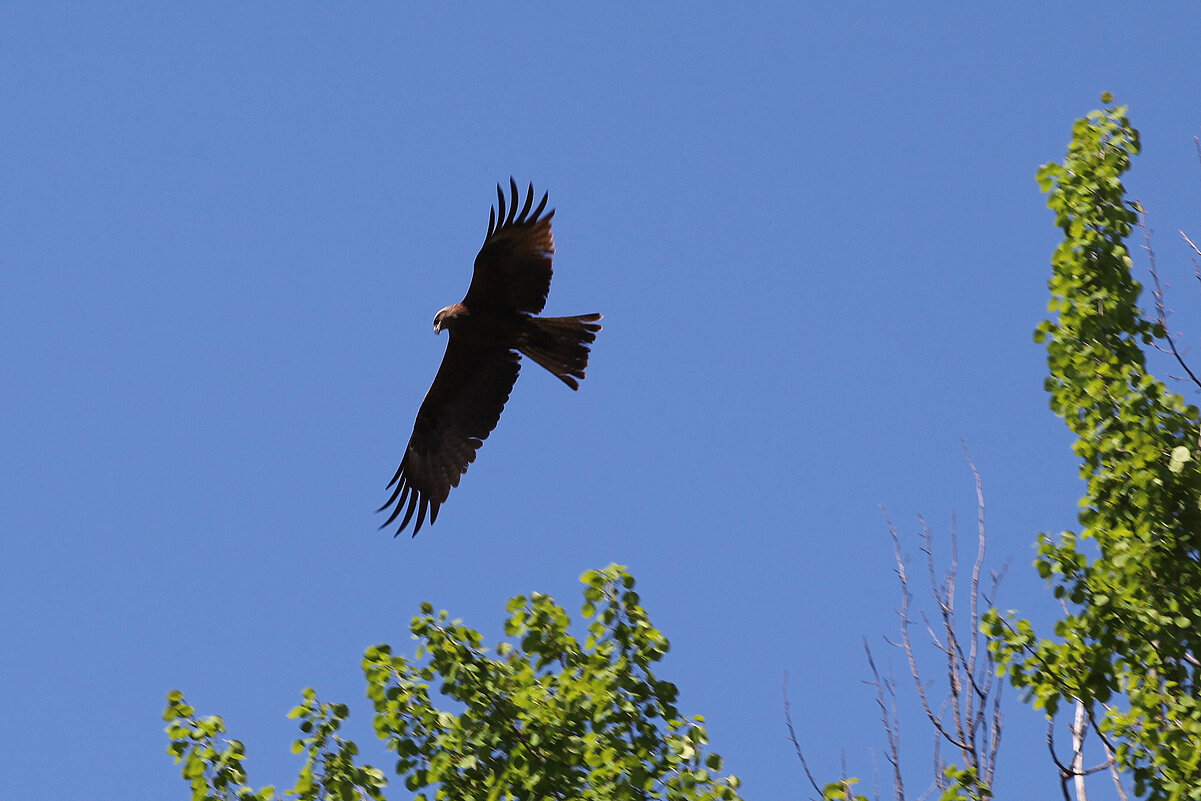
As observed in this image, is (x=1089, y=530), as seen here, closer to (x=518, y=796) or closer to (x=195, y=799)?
(x=518, y=796)

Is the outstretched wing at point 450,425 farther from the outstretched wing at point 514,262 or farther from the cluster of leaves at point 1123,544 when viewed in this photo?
the cluster of leaves at point 1123,544

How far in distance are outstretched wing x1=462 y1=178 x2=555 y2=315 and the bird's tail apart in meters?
0.17

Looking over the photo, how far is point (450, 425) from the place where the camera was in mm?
12234

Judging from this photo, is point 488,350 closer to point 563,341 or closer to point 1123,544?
point 563,341

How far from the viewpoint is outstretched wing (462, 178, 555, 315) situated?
34.0 feet

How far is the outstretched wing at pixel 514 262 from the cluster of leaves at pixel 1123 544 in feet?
13.5

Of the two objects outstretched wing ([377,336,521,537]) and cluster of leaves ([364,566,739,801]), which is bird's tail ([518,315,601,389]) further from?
cluster of leaves ([364,566,739,801])

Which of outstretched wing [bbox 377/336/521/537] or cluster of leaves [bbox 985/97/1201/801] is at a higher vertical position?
outstretched wing [bbox 377/336/521/537]

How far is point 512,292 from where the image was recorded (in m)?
10.8

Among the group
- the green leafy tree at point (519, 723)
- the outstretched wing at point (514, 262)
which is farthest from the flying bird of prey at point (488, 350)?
the green leafy tree at point (519, 723)

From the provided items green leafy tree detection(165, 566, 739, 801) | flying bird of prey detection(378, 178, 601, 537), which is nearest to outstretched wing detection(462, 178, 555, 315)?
flying bird of prey detection(378, 178, 601, 537)

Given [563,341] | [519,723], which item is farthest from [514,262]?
[519,723]

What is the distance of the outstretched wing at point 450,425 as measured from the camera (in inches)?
469

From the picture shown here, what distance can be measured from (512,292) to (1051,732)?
5.43 meters
